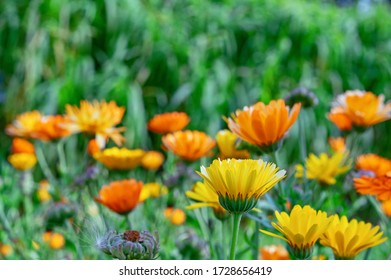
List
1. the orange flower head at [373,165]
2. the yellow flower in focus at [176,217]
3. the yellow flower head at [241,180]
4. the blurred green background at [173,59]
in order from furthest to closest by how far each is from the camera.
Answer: the blurred green background at [173,59] → the yellow flower in focus at [176,217] → the orange flower head at [373,165] → the yellow flower head at [241,180]

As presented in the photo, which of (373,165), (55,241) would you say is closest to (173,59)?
(55,241)

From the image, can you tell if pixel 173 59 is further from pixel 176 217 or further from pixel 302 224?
pixel 302 224

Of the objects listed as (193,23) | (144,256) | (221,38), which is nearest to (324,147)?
(221,38)

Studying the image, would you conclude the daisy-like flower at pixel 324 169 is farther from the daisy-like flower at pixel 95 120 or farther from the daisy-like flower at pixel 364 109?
the daisy-like flower at pixel 95 120

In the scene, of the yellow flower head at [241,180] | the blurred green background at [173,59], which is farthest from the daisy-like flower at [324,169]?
the blurred green background at [173,59]

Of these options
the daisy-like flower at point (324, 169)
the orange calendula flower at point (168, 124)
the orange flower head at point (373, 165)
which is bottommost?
the orange flower head at point (373, 165)

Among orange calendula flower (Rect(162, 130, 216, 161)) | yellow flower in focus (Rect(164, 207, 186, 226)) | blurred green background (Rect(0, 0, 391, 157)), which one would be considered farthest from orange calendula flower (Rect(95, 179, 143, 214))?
blurred green background (Rect(0, 0, 391, 157))
